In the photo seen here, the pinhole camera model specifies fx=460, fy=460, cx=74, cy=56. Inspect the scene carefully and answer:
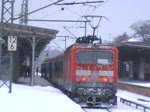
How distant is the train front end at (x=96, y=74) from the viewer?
786 inches

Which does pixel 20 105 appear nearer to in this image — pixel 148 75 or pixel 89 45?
pixel 89 45

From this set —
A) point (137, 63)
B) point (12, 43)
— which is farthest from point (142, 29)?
point (12, 43)

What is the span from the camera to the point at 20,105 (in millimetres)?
16625

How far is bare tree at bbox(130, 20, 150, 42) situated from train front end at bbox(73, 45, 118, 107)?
314 feet

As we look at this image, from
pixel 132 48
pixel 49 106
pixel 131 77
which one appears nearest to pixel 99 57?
pixel 49 106

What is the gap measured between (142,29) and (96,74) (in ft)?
320

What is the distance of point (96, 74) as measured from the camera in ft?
66.1

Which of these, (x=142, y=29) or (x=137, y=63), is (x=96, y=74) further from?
(x=142, y=29)

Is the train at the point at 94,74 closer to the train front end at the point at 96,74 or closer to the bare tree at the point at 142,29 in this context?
the train front end at the point at 96,74

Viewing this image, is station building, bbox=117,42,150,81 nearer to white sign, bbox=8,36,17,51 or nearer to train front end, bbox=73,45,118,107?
white sign, bbox=8,36,17,51

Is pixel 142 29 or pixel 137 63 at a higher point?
pixel 142 29

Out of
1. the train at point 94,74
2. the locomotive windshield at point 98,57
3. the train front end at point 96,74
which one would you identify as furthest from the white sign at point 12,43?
the locomotive windshield at point 98,57

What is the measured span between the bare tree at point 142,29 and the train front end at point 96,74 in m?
95.8

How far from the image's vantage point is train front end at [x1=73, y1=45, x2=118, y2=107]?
20.0 m
